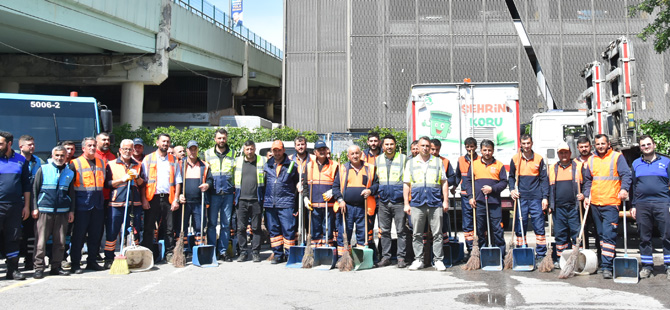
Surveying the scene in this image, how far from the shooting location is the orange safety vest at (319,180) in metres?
8.91

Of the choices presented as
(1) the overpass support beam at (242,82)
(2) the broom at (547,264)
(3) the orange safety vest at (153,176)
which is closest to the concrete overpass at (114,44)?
(1) the overpass support beam at (242,82)

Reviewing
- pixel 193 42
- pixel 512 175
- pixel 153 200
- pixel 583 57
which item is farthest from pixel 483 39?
pixel 153 200

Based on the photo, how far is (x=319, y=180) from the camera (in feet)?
29.4

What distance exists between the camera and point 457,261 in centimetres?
878

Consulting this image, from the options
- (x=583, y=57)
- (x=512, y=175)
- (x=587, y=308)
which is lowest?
(x=587, y=308)

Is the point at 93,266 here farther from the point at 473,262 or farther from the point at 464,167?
the point at 464,167

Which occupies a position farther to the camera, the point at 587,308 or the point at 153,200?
the point at 153,200

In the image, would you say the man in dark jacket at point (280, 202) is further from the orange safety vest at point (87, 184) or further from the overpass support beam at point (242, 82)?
the overpass support beam at point (242, 82)

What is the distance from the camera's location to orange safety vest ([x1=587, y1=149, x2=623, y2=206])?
7.74 meters

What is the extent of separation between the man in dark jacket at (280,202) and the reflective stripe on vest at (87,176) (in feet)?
7.96

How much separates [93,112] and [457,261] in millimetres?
7689

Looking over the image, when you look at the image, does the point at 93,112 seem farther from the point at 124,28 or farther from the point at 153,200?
the point at 124,28

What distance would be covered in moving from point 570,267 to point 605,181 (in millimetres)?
1277

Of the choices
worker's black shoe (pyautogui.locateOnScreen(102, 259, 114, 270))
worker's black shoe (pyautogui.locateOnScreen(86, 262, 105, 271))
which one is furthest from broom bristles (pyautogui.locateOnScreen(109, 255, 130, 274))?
worker's black shoe (pyautogui.locateOnScreen(102, 259, 114, 270))
